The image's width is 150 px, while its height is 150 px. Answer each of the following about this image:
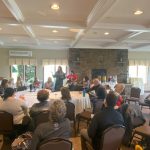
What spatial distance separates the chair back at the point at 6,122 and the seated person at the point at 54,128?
1.27m

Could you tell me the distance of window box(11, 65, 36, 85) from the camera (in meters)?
10.8

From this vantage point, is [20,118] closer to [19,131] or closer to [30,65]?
[19,131]

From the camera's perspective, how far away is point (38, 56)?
1091 centimetres

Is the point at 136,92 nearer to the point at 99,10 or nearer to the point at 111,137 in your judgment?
the point at 99,10

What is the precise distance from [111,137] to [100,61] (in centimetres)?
896

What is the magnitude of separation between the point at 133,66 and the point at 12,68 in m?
6.85

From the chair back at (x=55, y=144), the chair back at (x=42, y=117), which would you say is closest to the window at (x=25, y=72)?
the chair back at (x=42, y=117)

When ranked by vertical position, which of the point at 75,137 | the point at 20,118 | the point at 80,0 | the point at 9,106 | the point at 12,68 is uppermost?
the point at 80,0

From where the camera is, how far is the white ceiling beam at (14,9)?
12.4ft

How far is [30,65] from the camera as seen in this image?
10.9m

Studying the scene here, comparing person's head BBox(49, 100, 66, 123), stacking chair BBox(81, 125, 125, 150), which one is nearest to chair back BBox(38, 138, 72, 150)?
person's head BBox(49, 100, 66, 123)

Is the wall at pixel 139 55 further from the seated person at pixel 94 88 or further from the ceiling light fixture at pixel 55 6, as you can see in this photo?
the ceiling light fixture at pixel 55 6

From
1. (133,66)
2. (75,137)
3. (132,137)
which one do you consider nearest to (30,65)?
(133,66)

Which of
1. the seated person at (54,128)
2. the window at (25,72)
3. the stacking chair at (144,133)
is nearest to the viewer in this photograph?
the seated person at (54,128)
